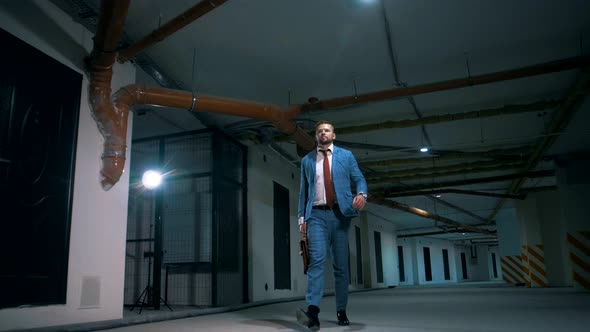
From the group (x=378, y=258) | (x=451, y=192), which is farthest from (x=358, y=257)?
(x=451, y=192)

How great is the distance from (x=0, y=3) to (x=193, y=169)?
374cm

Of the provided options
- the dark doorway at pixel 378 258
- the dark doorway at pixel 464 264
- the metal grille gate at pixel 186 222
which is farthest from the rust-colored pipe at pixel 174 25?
the dark doorway at pixel 464 264

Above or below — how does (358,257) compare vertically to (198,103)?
below

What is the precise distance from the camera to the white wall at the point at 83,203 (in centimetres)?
346

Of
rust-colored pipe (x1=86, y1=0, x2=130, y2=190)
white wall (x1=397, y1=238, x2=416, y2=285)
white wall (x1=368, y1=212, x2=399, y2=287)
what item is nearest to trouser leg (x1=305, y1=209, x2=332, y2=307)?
rust-colored pipe (x1=86, y1=0, x2=130, y2=190)

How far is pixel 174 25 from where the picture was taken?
3887 mm

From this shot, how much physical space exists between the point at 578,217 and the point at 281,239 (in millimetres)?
5725

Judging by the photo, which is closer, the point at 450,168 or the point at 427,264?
the point at 450,168

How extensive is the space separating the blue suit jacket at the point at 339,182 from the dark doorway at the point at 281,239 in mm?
5481

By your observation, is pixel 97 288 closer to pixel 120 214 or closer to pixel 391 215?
pixel 120 214

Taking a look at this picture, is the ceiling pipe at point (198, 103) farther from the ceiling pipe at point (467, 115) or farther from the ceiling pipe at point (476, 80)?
the ceiling pipe at point (467, 115)

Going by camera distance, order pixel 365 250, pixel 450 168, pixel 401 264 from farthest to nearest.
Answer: pixel 401 264 → pixel 365 250 → pixel 450 168

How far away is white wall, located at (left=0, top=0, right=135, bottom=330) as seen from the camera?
346 centimetres

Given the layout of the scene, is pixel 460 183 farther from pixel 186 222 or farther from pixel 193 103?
pixel 193 103
